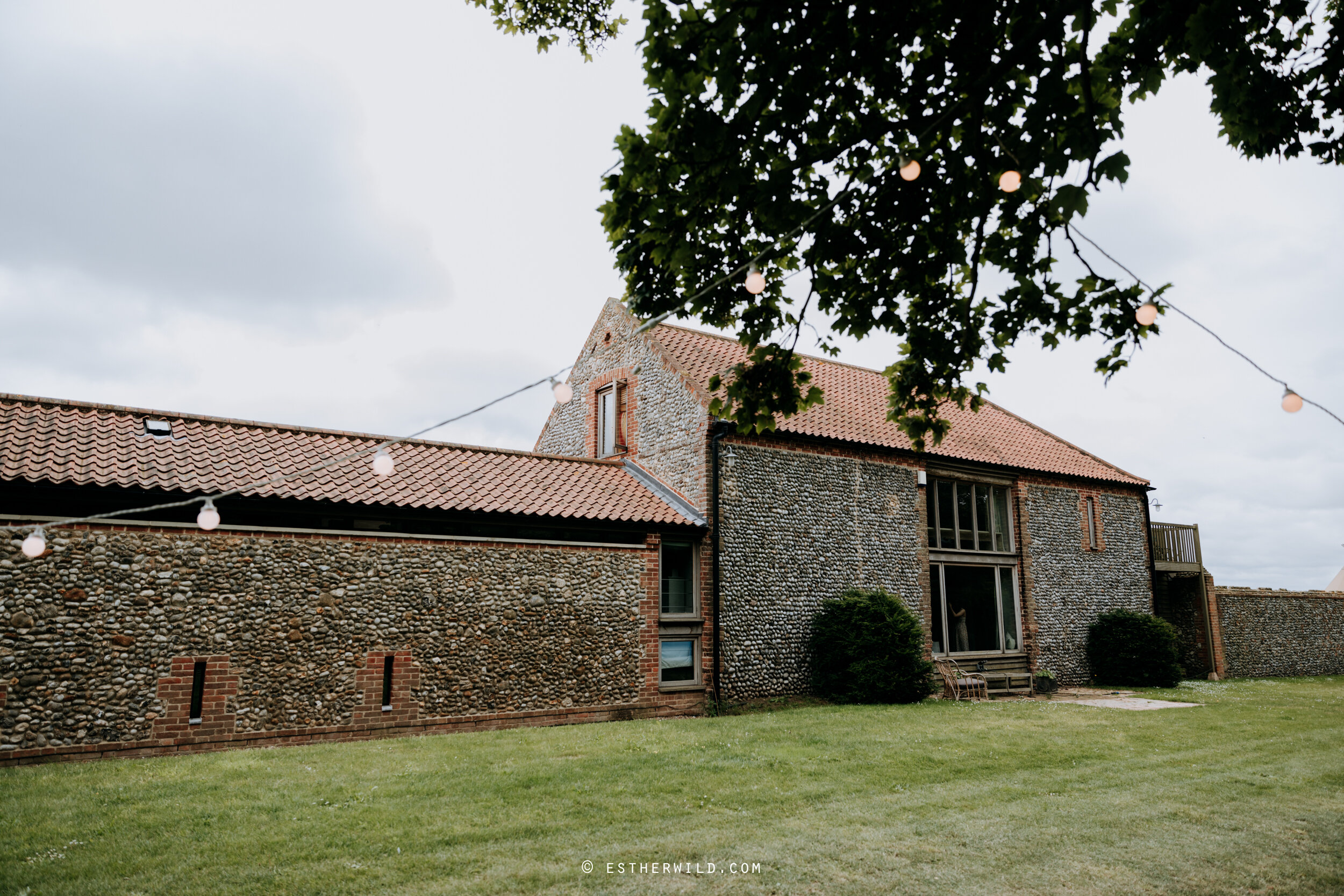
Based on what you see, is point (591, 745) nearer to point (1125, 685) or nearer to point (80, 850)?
point (80, 850)

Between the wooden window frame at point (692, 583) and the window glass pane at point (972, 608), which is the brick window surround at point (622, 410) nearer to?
the wooden window frame at point (692, 583)

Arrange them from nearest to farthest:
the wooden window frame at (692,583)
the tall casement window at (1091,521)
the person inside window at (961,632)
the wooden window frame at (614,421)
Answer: the wooden window frame at (692,583) < the wooden window frame at (614,421) < the person inside window at (961,632) < the tall casement window at (1091,521)

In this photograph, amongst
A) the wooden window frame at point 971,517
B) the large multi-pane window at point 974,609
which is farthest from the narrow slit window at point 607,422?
the large multi-pane window at point 974,609

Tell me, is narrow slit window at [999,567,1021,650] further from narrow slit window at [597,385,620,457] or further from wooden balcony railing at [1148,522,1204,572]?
narrow slit window at [597,385,620,457]

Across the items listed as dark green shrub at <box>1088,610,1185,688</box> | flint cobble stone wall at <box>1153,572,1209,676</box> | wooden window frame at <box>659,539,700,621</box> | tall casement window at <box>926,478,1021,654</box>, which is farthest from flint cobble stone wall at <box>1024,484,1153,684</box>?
wooden window frame at <box>659,539,700,621</box>

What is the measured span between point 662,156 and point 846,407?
42.5 feet

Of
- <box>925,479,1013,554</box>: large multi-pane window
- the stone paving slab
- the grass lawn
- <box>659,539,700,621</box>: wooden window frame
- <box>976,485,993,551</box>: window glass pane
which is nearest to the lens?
the grass lawn

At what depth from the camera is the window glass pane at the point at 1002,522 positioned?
1939cm

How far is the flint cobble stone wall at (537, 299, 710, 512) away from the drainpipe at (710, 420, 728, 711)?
0.17 m

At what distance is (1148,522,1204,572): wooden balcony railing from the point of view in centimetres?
2261

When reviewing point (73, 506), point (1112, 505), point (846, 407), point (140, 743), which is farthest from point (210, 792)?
point (1112, 505)

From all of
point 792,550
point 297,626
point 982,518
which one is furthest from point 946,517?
point 297,626

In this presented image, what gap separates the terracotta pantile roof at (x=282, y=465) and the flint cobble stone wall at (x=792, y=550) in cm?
161

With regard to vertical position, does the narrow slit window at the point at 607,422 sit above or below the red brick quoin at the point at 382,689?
above
